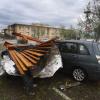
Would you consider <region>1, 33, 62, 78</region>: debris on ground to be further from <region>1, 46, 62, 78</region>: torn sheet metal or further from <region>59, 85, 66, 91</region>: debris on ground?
<region>59, 85, 66, 91</region>: debris on ground

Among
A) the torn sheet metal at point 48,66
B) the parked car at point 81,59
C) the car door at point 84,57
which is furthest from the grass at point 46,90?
the car door at point 84,57

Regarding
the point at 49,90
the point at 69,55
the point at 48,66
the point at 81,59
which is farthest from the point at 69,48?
the point at 49,90

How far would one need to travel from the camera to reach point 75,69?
7508 millimetres

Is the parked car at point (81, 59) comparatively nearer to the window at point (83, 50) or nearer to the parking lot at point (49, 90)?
the window at point (83, 50)

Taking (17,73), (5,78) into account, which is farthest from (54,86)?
(5,78)

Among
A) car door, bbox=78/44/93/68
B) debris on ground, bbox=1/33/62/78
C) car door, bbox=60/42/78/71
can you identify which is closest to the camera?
debris on ground, bbox=1/33/62/78

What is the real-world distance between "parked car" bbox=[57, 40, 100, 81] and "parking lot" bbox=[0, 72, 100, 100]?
376mm

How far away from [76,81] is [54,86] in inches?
39.8

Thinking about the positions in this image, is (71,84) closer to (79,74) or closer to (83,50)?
(79,74)

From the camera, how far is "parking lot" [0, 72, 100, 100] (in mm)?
5887

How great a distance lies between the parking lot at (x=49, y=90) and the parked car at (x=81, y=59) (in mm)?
376

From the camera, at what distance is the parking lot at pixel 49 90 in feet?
19.3

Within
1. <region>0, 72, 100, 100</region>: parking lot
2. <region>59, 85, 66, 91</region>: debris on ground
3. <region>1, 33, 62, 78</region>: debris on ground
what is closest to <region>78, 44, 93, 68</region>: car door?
<region>0, 72, 100, 100</region>: parking lot

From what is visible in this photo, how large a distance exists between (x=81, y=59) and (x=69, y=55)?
61cm
